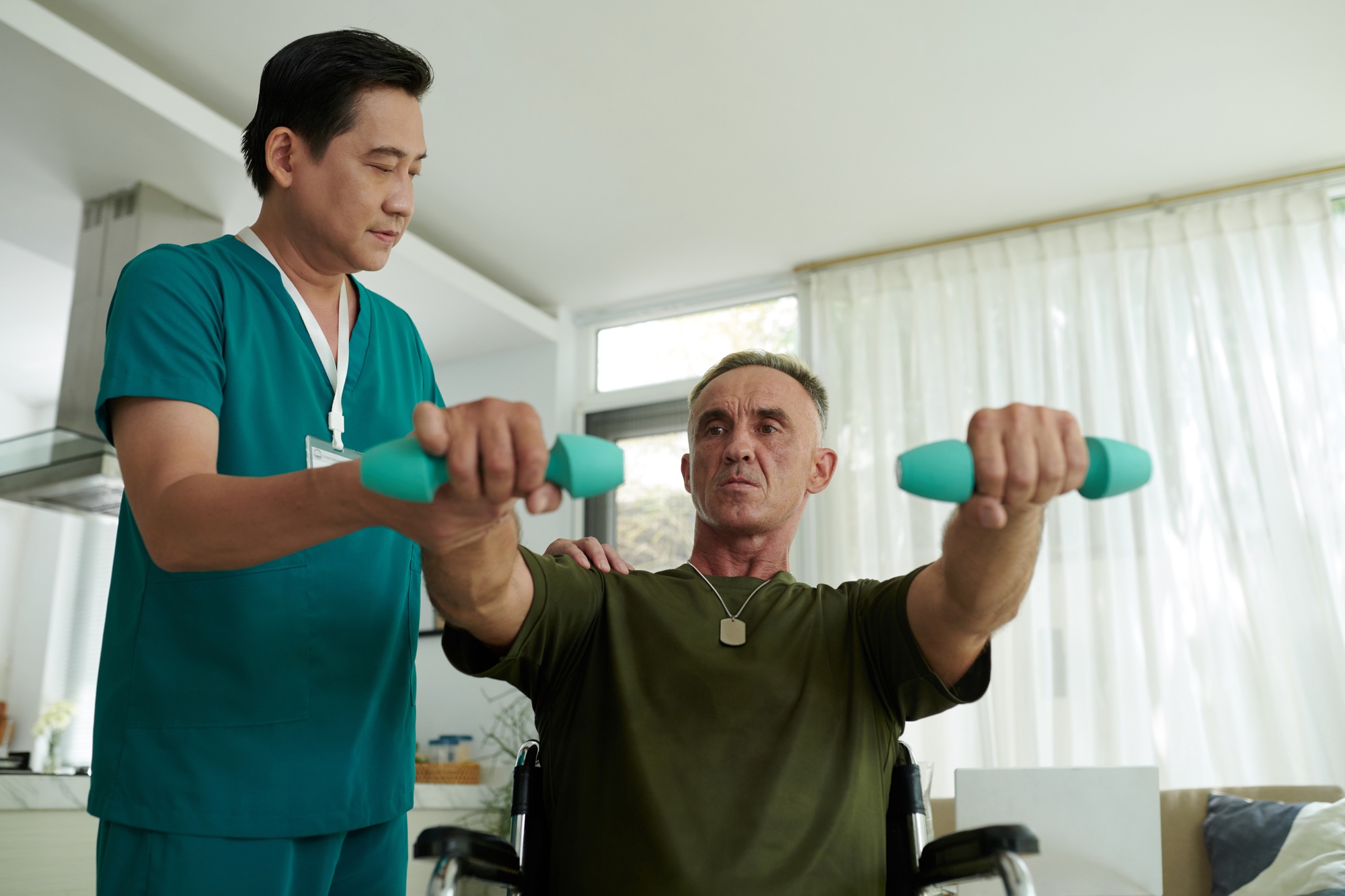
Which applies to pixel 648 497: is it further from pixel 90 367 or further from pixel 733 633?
pixel 733 633

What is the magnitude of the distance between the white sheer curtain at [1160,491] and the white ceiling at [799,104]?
0.87 feet

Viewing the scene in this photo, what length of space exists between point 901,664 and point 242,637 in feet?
2.64

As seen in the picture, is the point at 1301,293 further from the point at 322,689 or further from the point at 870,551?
the point at 322,689

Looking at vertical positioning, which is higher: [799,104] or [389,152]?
[799,104]

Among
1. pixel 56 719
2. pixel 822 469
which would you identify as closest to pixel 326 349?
pixel 822 469

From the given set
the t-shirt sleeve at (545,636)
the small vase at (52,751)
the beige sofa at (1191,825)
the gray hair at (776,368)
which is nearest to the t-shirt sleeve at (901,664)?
the t-shirt sleeve at (545,636)

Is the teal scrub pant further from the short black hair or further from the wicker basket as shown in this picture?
the wicker basket

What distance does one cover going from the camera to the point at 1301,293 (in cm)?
393

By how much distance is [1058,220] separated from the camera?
4367 millimetres

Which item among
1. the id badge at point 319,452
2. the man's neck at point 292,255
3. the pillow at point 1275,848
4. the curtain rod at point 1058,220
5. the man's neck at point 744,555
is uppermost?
the curtain rod at point 1058,220

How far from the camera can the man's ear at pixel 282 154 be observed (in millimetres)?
→ 1335

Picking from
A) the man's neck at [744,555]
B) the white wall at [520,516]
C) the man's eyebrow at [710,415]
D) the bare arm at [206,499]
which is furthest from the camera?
the white wall at [520,516]

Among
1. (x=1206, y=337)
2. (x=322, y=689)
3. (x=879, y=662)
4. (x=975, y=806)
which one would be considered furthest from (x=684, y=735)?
(x=1206, y=337)

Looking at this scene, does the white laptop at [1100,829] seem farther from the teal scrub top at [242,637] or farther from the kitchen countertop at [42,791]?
the teal scrub top at [242,637]
